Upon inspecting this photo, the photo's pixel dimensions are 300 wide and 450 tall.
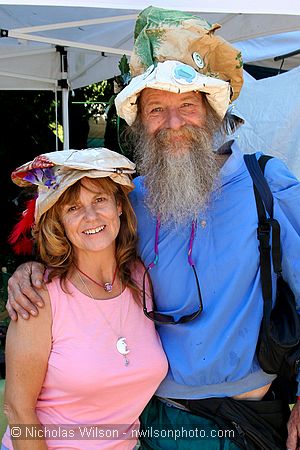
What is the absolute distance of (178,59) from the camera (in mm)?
1884

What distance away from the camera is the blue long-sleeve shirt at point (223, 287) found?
173 centimetres

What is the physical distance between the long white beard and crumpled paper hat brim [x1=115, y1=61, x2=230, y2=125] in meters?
0.11

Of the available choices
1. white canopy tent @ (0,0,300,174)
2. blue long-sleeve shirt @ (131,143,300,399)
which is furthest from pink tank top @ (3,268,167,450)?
white canopy tent @ (0,0,300,174)

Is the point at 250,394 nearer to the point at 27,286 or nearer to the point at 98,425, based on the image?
the point at 98,425

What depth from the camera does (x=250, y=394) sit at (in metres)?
1.82

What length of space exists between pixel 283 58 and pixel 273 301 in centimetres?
281

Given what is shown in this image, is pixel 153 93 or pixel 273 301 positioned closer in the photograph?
pixel 273 301

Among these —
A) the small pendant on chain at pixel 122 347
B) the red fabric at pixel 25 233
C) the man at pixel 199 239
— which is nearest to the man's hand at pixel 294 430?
the man at pixel 199 239

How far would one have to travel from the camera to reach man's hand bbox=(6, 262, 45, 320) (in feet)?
5.44

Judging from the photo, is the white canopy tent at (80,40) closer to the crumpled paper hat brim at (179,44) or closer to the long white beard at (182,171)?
the crumpled paper hat brim at (179,44)

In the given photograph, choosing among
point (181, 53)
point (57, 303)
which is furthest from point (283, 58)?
point (57, 303)

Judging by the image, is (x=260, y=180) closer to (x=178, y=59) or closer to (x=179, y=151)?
(x=179, y=151)

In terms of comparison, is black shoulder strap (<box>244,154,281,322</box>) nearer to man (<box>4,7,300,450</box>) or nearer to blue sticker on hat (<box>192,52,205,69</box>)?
man (<box>4,7,300,450</box>)

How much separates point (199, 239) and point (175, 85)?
50 cm
